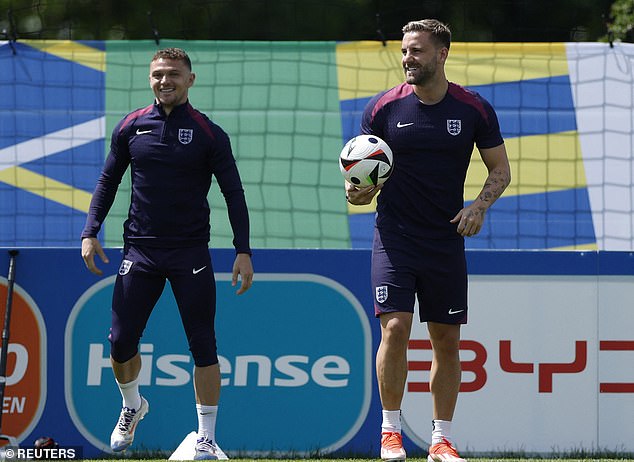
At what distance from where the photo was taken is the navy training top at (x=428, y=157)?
518 cm

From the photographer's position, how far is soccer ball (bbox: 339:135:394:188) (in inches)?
198

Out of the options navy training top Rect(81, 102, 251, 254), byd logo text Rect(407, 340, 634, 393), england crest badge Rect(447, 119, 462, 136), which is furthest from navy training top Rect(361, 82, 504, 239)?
byd logo text Rect(407, 340, 634, 393)

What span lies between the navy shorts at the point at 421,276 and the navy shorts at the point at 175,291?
1031 millimetres

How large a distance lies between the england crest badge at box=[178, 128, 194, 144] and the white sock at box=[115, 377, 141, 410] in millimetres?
1314

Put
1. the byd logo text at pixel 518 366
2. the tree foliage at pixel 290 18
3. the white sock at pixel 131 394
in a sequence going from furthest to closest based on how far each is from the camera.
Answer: the tree foliage at pixel 290 18, the byd logo text at pixel 518 366, the white sock at pixel 131 394

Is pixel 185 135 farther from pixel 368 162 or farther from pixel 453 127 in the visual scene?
pixel 453 127

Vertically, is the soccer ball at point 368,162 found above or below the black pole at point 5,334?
above

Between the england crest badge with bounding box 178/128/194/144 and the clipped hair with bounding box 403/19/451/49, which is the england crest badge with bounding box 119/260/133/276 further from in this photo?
the clipped hair with bounding box 403/19/451/49

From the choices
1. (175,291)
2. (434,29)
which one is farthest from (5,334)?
(434,29)

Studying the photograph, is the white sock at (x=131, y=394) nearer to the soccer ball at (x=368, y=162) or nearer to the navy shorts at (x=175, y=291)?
the navy shorts at (x=175, y=291)

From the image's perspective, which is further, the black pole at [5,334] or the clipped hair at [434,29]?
the black pole at [5,334]

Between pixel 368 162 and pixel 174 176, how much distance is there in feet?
3.97

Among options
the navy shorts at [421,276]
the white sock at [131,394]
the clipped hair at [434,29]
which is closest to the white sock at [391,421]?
the navy shorts at [421,276]

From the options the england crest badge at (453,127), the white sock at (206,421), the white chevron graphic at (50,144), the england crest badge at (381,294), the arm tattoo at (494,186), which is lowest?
the white sock at (206,421)
